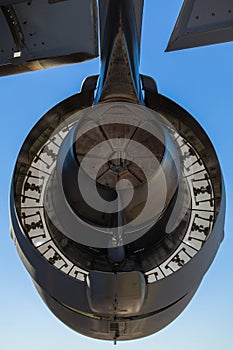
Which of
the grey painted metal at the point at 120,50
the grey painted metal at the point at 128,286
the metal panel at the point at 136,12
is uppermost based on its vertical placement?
the metal panel at the point at 136,12

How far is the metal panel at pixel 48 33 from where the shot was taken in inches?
127

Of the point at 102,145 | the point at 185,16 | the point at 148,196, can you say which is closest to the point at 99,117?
the point at 102,145

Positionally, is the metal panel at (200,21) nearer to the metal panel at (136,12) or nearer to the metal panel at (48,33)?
the metal panel at (136,12)

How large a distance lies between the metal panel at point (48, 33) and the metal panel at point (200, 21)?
60 centimetres

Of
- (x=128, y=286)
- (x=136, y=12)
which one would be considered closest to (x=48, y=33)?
(x=136, y=12)

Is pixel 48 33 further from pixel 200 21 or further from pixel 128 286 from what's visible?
pixel 128 286

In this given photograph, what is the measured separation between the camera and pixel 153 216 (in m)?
2.56

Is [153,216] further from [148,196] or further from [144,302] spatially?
[144,302]

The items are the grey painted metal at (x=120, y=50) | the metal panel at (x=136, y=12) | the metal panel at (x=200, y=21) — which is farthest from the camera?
the metal panel at (x=136, y=12)

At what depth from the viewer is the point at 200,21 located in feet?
9.91

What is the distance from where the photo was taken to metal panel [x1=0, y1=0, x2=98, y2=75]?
3.22m

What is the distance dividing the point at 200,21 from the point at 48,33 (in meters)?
1.07

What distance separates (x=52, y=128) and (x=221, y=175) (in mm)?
1100

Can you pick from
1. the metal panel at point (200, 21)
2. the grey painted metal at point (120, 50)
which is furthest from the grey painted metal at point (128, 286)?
the metal panel at point (200, 21)
